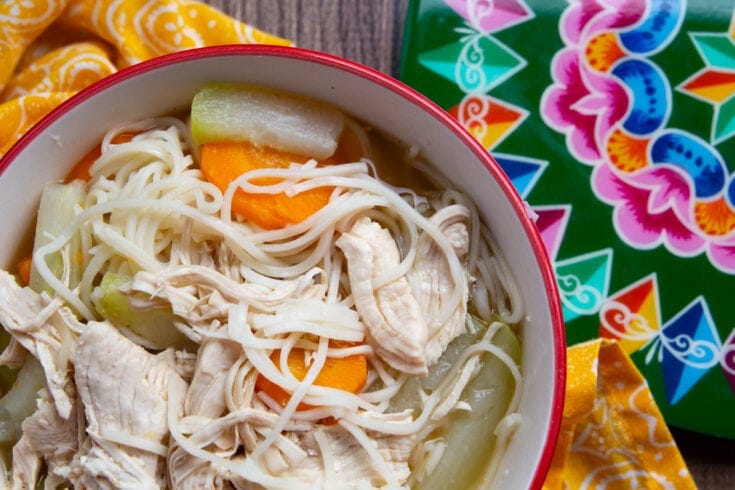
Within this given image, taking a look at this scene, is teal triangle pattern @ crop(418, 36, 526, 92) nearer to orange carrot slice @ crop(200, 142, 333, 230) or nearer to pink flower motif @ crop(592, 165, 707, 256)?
pink flower motif @ crop(592, 165, 707, 256)

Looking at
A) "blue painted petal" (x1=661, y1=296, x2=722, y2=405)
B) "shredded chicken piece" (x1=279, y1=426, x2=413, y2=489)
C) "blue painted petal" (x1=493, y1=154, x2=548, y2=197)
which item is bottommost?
"blue painted petal" (x1=661, y1=296, x2=722, y2=405)

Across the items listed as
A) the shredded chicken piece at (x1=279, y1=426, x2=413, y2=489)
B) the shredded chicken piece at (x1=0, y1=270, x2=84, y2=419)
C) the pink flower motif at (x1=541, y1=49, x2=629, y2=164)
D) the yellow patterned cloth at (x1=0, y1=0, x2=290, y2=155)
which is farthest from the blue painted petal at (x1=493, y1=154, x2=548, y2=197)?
the shredded chicken piece at (x1=0, y1=270, x2=84, y2=419)

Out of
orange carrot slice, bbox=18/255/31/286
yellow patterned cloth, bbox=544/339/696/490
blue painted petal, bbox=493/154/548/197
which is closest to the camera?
orange carrot slice, bbox=18/255/31/286

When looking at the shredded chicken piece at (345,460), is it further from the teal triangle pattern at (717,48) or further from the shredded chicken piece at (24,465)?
the teal triangle pattern at (717,48)

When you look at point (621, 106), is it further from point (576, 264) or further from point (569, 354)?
point (569, 354)

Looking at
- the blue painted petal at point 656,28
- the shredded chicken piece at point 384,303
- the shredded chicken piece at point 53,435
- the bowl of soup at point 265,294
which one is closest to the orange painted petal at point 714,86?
the blue painted petal at point 656,28

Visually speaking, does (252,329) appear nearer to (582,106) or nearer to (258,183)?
(258,183)

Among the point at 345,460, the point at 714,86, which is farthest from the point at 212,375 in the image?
the point at 714,86
